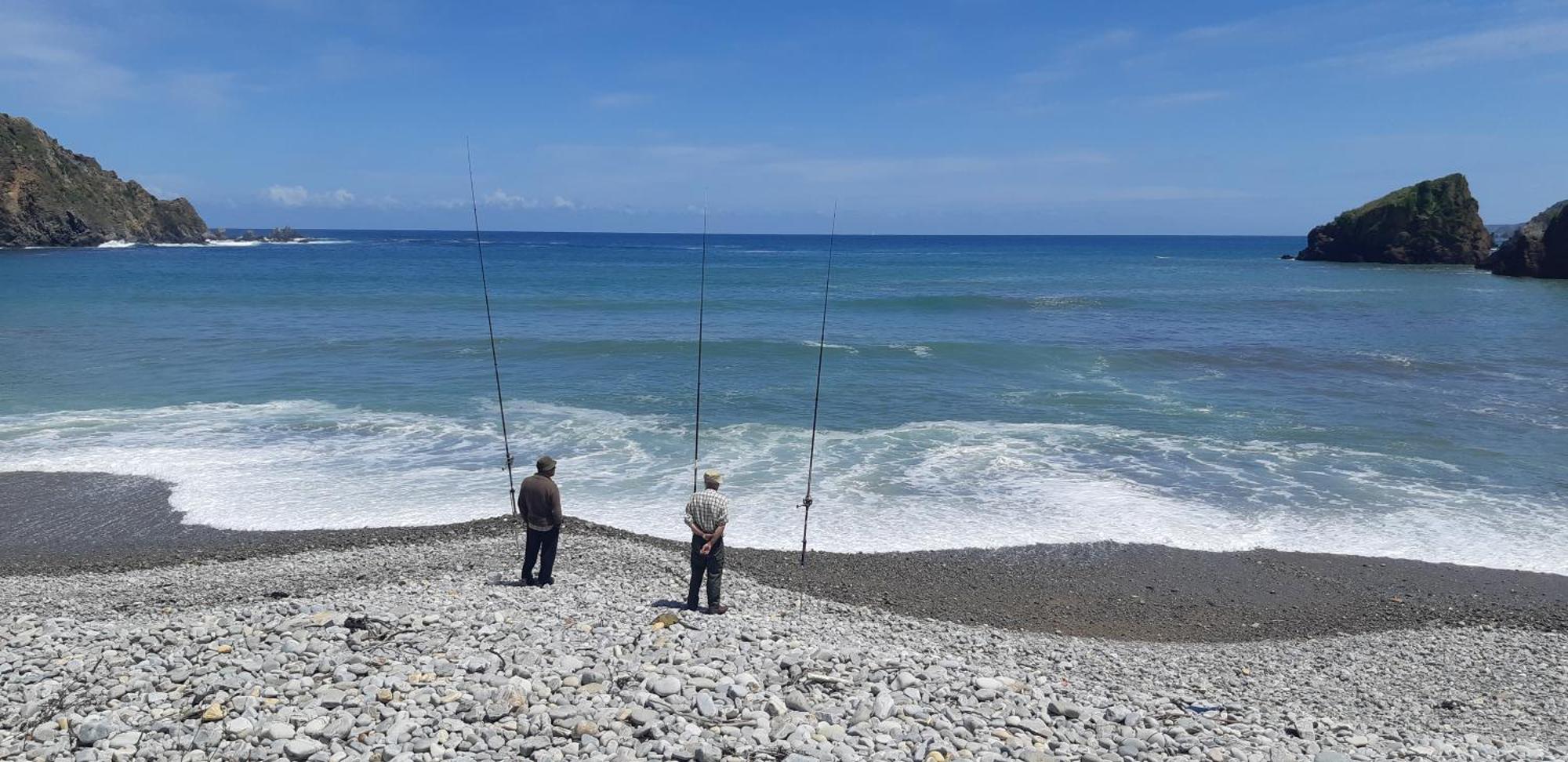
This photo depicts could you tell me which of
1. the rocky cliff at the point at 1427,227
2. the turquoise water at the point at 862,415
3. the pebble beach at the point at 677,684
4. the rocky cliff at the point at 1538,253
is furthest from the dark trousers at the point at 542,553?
the rocky cliff at the point at 1427,227

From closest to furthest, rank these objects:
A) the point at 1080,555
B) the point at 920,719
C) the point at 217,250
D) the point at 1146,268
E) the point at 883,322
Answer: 1. the point at 920,719
2. the point at 1080,555
3. the point at 883,322
4. the point at 1146,268
5. the point at 217,250

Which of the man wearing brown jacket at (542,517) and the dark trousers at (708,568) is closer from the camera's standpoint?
the dark trousers at (708,568)

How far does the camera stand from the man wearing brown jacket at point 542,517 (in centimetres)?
959

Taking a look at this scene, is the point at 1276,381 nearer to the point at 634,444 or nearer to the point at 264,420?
the point at 634,444

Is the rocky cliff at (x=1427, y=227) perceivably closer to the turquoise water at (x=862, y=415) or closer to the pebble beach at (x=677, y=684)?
the turquoise water at (x=862, y=415)

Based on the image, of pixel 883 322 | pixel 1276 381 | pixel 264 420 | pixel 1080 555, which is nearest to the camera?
pixel 1080 555

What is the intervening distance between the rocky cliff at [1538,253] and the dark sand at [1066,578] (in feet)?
225

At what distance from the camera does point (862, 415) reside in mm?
20719

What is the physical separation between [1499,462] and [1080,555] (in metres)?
9.62

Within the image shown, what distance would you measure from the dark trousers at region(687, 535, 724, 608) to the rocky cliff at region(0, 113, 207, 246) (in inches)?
4007

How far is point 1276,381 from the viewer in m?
25.7

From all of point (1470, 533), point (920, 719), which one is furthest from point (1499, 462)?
point (920, 719)

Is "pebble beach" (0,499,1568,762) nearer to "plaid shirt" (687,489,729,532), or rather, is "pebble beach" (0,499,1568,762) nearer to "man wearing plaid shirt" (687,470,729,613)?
"man wearing plaid shirt" (687,470,729,613)

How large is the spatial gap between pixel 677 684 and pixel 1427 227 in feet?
315
